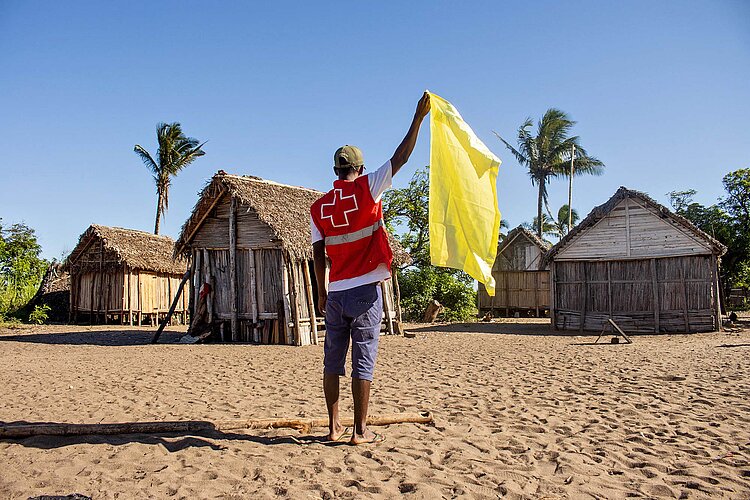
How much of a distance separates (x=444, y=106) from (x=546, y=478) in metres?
2.56

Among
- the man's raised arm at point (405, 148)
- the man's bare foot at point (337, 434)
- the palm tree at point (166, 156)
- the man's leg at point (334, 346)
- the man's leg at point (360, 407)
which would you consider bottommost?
the man's bare foot at point (337, 434)

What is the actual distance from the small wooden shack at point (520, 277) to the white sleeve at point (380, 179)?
2147 cm

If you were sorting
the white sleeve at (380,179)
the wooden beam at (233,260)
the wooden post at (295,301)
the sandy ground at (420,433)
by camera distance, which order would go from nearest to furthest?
the sandy ground at (420,433) < the white sleeve at (380,179) < the wooden post at (295,301) < the wooden beam at (233,260)

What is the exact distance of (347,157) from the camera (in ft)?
13.3

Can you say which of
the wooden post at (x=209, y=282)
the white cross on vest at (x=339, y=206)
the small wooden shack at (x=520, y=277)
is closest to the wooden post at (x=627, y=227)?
the small wooden shack at (x=520, y=277)

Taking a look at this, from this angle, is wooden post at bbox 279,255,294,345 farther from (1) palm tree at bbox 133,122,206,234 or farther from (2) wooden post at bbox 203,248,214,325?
(1) palm tree at bbox 133,122,206,234

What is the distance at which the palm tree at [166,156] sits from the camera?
30469 mm

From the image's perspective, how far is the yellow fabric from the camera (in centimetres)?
401

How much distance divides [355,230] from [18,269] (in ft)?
73.1

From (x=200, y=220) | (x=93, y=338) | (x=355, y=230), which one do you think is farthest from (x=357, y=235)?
(x=93, y=338)

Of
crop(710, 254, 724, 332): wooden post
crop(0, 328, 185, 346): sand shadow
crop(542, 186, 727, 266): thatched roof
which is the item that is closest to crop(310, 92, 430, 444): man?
crop(0, 328, 185, 346): sand shadow

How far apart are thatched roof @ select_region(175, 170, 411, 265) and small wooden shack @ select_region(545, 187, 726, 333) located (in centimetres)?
787

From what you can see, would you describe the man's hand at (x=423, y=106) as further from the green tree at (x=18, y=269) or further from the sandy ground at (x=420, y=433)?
the green tree at (x=18, y=269)

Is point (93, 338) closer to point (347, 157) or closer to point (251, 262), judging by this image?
point (251, 262)
